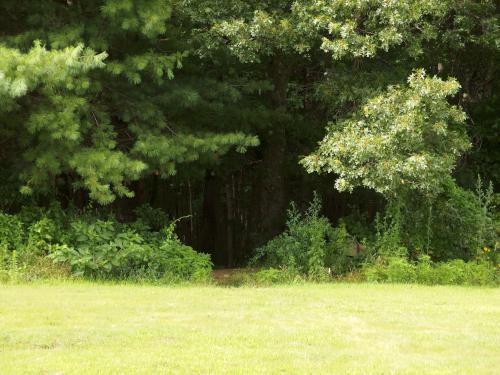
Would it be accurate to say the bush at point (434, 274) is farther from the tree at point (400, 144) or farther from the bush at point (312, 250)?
the tree at point (400, 144)

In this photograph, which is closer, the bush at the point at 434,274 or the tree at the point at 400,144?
the tree at the point at 400,144

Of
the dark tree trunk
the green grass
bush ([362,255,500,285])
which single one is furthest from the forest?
the green grass

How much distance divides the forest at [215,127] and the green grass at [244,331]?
1751 mm

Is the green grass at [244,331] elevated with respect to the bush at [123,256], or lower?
lower

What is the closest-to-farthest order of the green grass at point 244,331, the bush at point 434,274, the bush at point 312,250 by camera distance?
the green grass at point 244,331
the bush at point 434,274
the bush at point 312,250

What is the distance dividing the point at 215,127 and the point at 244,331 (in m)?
8.39

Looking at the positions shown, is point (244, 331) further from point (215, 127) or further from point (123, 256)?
point (215, 127)

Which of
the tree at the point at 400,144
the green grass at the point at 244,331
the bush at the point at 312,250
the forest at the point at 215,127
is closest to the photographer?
the green grass at the point at 244,331

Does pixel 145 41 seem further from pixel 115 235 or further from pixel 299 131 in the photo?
pixel 299 131

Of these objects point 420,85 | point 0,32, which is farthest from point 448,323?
point 0,32

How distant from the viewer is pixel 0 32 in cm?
1412

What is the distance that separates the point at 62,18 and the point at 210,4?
2828 millimetres

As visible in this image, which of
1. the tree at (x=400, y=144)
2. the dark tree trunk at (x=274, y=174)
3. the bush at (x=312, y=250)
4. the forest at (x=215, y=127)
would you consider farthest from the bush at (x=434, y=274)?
the dark tree trunk at (x=274, y=174)

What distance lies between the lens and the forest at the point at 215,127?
12773mm
